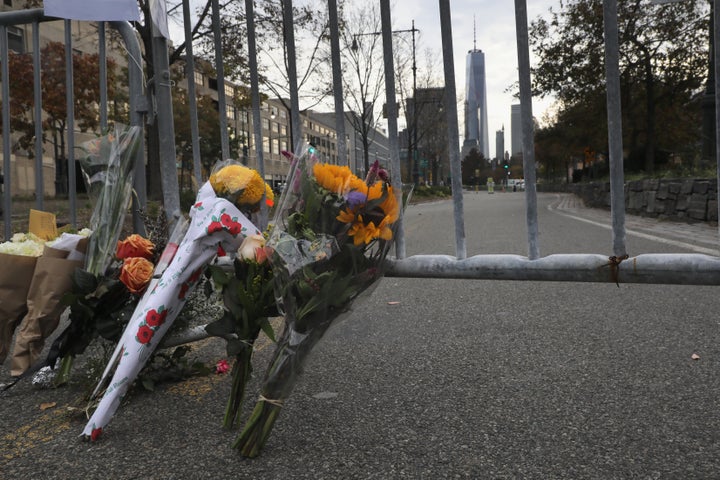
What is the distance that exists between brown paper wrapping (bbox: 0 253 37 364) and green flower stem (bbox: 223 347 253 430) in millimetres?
1158

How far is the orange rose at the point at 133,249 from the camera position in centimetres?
245

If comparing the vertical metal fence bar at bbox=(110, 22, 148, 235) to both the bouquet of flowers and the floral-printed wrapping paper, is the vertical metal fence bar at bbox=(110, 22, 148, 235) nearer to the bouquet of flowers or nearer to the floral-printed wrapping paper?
the floral-printed wrapping paper

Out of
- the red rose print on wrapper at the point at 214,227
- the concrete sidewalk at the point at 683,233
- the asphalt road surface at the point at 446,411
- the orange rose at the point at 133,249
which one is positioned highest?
the red rose print on wrapper at the point at 214,227

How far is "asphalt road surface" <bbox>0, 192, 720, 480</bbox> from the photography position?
182 cm

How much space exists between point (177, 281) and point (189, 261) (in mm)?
87

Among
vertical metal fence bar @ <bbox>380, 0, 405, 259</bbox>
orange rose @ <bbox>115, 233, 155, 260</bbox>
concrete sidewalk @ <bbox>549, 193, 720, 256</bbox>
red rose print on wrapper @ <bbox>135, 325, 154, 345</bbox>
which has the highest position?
vertical metal fence bar @ <bbox>380, 0, 405, 259</bbox>

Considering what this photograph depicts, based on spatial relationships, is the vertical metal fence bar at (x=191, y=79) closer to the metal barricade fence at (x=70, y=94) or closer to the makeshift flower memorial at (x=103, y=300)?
the metal barricade fence at (x=70, y=94)

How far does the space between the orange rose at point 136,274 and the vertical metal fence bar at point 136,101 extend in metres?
0.52

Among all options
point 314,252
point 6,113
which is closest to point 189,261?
point 314,252

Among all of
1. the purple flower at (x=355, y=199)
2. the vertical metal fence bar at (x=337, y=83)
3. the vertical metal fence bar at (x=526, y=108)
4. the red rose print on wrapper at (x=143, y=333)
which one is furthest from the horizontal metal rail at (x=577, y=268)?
the red rose print on wrapper at (x=143, y=333)

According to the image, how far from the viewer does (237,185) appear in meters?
2.13

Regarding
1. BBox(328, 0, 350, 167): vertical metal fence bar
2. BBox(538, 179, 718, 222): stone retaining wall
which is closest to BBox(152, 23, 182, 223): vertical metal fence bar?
BBox(328, 0, 350, 167): vertical metal fence bar

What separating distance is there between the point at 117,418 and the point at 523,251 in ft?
19.1

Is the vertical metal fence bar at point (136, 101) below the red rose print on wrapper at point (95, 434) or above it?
above
